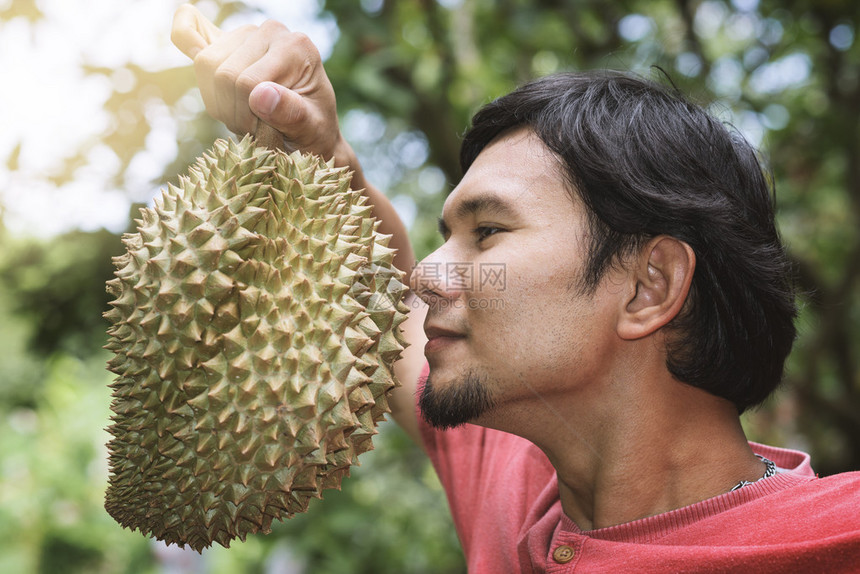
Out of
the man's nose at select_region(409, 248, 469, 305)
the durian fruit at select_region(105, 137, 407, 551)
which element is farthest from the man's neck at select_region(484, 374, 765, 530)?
the durian fruit at select_region(105, 137, 407, 551)

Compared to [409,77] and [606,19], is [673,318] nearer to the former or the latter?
[409,77]

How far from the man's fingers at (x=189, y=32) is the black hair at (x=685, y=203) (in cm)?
92

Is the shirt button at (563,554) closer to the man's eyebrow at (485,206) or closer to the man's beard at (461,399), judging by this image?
the man's beard at (461,399)

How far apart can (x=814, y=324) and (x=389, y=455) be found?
3.54 m

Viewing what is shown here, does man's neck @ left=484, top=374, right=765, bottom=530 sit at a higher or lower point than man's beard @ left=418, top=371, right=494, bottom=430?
lower

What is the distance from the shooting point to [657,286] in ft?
6.55

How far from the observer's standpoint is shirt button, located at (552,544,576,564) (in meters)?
1.92

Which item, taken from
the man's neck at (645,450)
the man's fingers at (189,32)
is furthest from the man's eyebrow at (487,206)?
the man's fingers at (189,32)

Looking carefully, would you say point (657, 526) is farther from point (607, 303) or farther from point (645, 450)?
point (607, 303)

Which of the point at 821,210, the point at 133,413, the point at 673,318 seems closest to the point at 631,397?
the point at 673,318

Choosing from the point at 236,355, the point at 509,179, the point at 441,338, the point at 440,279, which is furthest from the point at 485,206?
the point at 236,355

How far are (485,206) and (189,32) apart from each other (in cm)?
92

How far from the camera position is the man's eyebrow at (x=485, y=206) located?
1.90 m

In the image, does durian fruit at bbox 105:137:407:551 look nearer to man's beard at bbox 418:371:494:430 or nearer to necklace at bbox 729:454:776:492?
man's beard at bbox 418:371:494:430
